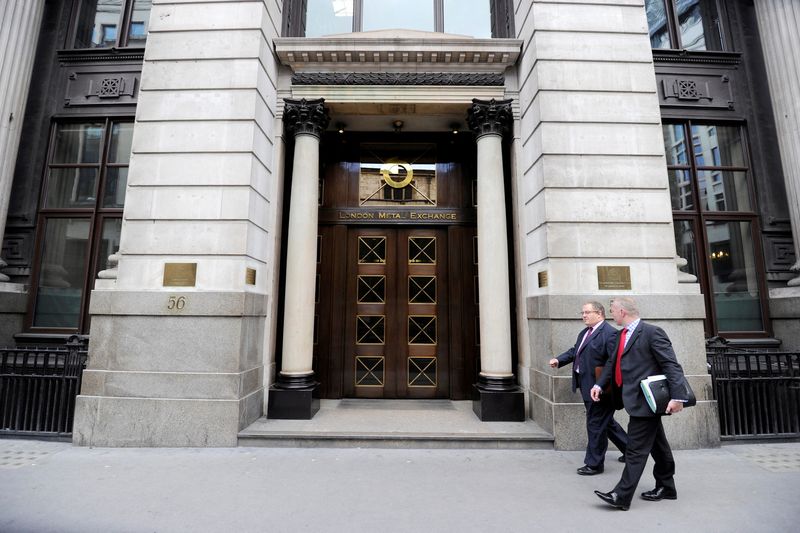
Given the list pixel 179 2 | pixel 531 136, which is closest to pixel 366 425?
pixel 531 136

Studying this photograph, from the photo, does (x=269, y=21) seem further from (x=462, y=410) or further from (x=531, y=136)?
(x=462, y=410)

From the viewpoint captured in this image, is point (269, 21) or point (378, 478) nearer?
point (378, 478)

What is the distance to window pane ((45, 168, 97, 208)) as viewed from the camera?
30.1 feet

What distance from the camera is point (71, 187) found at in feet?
30.3

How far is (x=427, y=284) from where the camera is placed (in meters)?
9.13

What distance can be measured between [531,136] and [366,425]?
615cm

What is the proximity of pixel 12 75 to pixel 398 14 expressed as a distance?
8.86 meters

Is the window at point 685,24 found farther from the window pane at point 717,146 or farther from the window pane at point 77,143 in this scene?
the window pane at point 77,143

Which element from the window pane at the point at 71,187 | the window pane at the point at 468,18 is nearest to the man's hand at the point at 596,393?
the window pane at the point at 468,18

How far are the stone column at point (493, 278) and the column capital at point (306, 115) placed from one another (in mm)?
3124

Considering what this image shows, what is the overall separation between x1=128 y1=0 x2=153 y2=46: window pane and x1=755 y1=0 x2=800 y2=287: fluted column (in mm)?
14969

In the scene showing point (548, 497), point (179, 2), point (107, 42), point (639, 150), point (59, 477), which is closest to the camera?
point (548, 497)

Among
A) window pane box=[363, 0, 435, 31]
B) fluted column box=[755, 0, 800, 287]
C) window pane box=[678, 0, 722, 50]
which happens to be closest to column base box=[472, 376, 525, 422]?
fluted column box=[755, 0, 800, 287]

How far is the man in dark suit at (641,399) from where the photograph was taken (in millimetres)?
3971
